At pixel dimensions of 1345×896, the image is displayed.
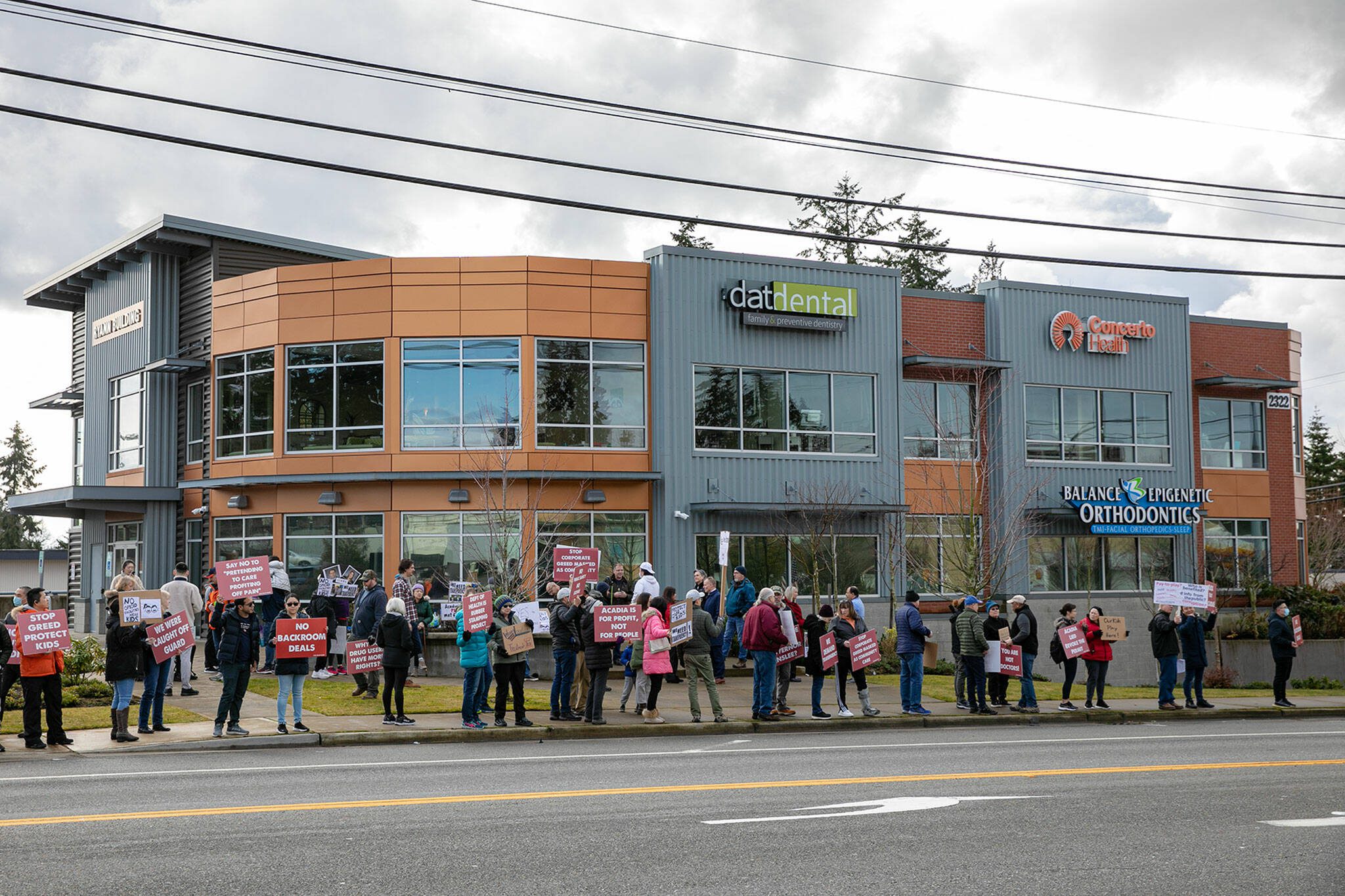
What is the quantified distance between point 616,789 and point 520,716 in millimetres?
6261

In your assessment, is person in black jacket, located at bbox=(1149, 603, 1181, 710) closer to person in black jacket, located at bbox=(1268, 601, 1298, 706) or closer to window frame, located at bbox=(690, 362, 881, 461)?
person in black jacket, located at bbox=(1268, 601, 1298, 706)

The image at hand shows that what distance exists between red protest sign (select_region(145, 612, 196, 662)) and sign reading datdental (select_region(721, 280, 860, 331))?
17.0 metres

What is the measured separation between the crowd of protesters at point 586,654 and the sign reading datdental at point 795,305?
32.9ft

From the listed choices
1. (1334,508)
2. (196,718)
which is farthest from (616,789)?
(1334,508)

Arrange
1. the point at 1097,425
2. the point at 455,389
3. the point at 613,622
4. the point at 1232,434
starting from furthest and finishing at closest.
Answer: the point at 1232,434
the point at 1097,425
the point at 455,389
the point at 613,622

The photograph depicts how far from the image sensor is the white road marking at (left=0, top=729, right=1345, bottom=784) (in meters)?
13.1

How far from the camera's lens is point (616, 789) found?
452 inches

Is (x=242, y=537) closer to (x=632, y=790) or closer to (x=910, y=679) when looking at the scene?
(x=910, y=679)

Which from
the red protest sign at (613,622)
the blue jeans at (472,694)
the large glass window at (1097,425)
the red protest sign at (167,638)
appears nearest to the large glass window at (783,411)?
the large glass window at (1097,425)

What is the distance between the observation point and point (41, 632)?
1511 cm

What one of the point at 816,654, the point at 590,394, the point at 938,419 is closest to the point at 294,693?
the point at 816,654

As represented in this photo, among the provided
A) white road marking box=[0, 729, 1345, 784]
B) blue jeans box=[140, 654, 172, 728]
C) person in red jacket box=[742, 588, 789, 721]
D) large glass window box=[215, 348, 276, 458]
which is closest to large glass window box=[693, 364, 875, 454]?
large glass window box=[215, 348, 276, 458]

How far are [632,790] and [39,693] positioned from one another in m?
8.18

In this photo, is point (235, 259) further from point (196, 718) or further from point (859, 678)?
point (859, 678)
